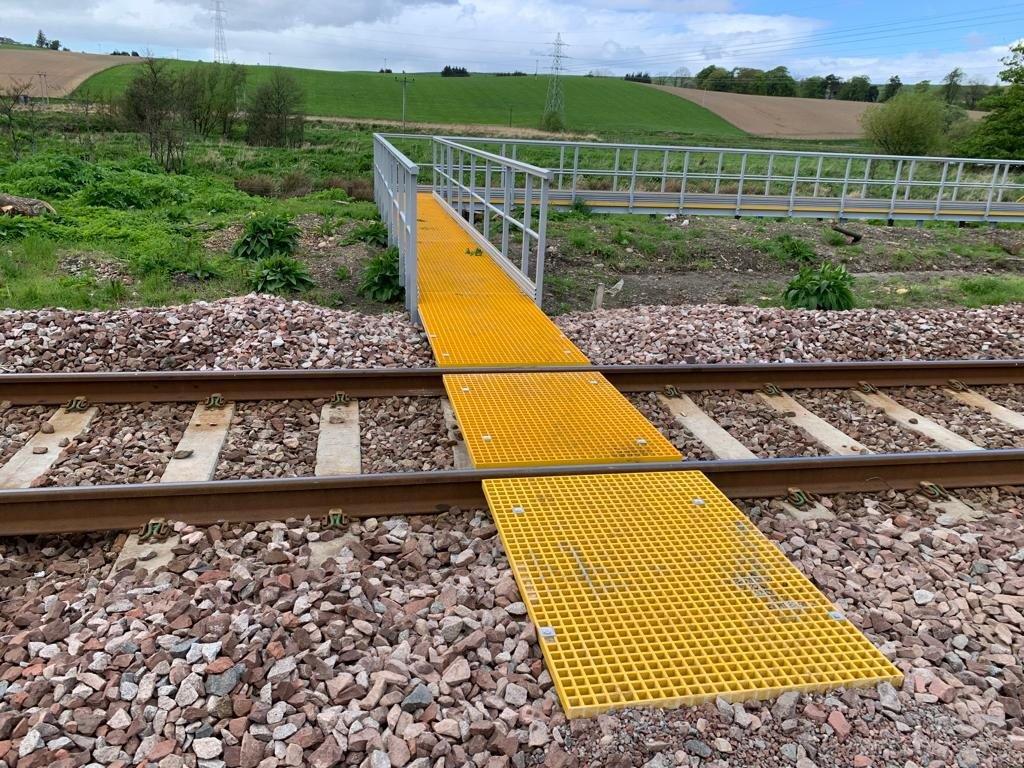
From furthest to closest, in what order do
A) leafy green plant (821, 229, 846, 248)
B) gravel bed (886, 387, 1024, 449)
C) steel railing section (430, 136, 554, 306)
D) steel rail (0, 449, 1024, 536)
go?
leafy green plant (821, 229, 846, 248) < steel railing section (430, 136, 554, 306) < gravel bed (886, 387, 1024, 449) < steel rail (0, 449, 1024, 536)

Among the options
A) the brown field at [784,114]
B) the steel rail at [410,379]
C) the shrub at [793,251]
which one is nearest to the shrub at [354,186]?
the shrub at [793,251]

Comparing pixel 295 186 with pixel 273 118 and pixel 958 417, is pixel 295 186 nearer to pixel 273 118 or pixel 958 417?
pixel 273 118

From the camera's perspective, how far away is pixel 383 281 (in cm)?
880

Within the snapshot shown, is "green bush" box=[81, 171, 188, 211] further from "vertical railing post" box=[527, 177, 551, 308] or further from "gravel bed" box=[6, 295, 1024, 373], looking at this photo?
"vertical railing post" box=[527, 177, 551, 308]

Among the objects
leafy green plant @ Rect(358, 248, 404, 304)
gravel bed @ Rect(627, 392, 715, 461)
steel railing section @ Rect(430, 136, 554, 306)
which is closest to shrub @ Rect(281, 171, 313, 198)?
steel railing section @ Rect(430, 136, 554, 306)

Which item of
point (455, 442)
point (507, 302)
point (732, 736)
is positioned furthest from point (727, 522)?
point (507, 302)

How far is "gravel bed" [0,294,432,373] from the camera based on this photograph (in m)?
6.38

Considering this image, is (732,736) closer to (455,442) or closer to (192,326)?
(455,442)

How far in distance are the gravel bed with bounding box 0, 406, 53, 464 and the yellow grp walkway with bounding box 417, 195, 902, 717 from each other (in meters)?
2.77

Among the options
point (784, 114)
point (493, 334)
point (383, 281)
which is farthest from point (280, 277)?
point (784, 114)

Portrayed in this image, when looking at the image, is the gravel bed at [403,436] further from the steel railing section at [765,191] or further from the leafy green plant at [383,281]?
the steel railing section at [765,191]

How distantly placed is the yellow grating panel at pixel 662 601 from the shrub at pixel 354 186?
13878 mm

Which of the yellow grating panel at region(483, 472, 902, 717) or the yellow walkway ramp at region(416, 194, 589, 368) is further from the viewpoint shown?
the yellow walkway ramp at region(416, 194, 589, 368)

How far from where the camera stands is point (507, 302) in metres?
8.17
